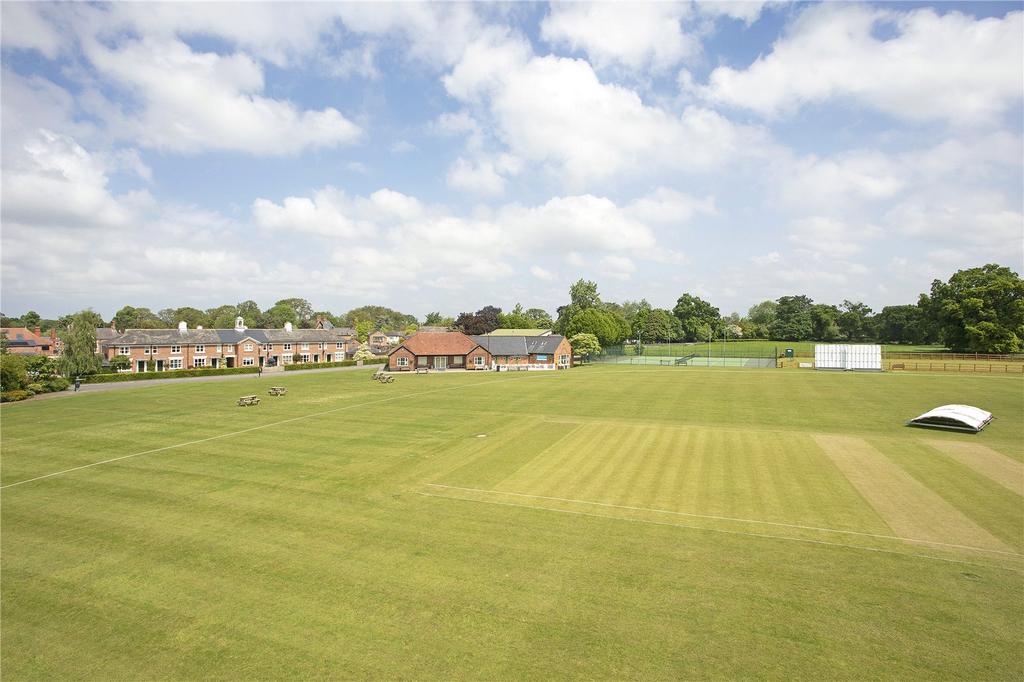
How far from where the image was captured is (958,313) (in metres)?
83.4

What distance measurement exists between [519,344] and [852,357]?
5147 centimetres

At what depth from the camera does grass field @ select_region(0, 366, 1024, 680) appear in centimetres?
1191

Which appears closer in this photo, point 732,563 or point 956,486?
point 732,563

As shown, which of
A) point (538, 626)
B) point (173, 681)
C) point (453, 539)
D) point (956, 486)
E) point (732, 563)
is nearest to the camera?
point (173, 681)

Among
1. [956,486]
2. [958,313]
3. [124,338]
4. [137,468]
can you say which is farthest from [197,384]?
[958,313]

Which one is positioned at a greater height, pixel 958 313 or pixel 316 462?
pixel 958 313

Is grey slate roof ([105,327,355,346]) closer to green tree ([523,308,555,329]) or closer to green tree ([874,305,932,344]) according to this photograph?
green tree ([523,308,555,329])

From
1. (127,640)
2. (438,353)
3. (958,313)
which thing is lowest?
(127,640)

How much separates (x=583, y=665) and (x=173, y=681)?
9.46m

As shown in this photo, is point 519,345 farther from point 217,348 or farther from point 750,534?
point 750,534

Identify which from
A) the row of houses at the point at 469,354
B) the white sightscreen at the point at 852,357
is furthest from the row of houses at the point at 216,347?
the white sightscreen at the point at 852,357

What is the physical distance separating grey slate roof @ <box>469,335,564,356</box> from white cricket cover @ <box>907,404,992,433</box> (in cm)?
5527

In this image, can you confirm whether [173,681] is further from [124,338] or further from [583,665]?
[124,338]

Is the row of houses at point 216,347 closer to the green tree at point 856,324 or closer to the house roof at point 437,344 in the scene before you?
the house roof at point 437,344
